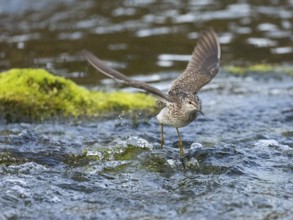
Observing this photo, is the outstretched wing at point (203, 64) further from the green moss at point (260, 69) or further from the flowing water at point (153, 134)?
the green moss at point (260, 69)

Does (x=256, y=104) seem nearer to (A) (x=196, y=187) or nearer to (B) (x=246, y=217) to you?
(A) (x=196, y=187)

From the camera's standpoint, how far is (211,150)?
24.2ft

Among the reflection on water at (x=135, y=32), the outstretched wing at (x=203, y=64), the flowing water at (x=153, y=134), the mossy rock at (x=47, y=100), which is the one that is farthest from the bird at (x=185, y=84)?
the reflection on water at (x=135, y=32)

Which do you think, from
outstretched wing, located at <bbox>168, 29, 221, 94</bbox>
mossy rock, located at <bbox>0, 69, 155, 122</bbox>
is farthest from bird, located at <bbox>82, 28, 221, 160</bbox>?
mossy rock, located at <bbox>0, 69, 155, 122</bbox>

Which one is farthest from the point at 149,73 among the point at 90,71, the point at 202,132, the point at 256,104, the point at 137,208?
the point at 137,208

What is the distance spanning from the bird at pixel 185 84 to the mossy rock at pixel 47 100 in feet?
5.00

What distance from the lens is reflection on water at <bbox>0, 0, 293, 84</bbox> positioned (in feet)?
42.0

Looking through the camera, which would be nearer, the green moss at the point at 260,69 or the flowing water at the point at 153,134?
the flowing water at the point at 153,134

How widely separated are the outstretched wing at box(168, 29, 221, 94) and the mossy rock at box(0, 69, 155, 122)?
1427 mm

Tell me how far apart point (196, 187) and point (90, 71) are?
6446mm

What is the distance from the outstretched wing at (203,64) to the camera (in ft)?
26.3

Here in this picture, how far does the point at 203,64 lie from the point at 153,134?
1203 mm

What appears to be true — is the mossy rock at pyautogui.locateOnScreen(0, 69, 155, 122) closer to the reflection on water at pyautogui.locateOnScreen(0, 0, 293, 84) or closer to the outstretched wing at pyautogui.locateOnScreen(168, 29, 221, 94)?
the outstretched wing at pyautogui.locateOnScreen(168, 29, 221, 94)

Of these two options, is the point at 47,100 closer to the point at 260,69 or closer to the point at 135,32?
the point at 260,69
